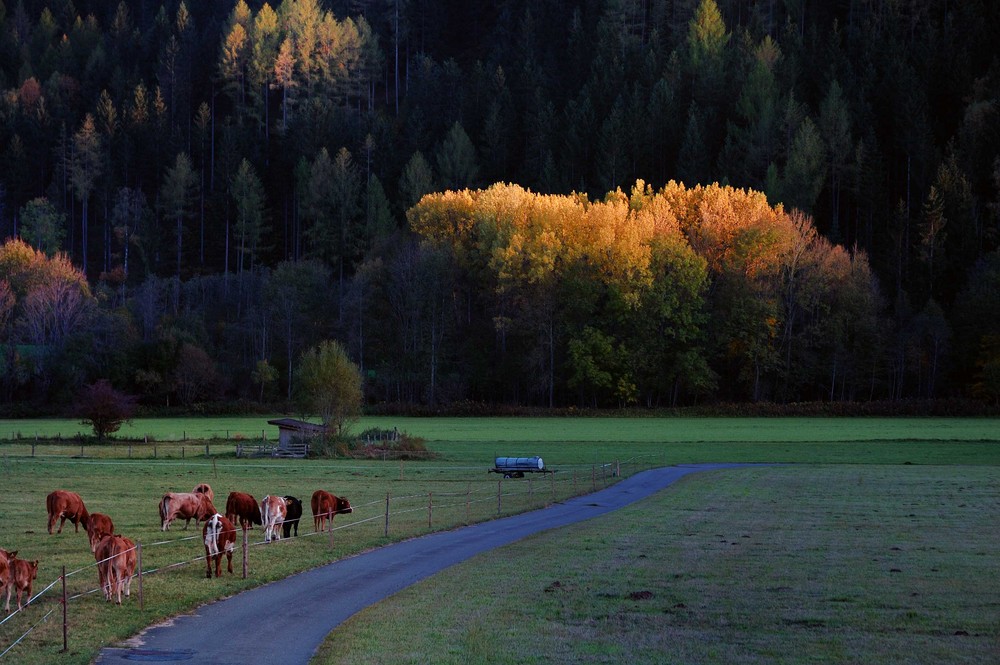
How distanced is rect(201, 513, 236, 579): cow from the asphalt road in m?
1.28

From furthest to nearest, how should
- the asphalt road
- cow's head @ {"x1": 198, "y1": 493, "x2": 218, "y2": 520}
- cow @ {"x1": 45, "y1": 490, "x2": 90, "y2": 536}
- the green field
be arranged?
1. cow's head @ {"x1": 198, "y1": 493, "x2": 218, "y2": 520}
2. cow @ {"x1": 45, "y1": 490, "x2": 90, "y2": 536}
3. the green field
4. the asphalt road

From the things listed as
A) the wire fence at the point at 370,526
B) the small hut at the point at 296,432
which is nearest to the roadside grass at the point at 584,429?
the small hut at the point at 296,432

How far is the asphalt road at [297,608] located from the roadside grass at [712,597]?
56 centimetres

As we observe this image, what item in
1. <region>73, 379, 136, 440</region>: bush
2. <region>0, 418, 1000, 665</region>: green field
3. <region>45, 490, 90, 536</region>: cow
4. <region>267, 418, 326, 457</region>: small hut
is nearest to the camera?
<region>0, 418, 1000, 665</region>: green field

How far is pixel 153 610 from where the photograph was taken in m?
20.9

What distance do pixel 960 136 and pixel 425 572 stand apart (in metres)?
133

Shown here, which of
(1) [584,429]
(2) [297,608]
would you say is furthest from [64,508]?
(1) [584,429]

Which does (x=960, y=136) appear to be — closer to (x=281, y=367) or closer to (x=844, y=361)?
(x=844, y=361)

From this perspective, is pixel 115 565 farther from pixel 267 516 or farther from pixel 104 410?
pixel 104 410

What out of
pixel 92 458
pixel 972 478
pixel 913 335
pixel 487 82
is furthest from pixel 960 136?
pixel 92 458

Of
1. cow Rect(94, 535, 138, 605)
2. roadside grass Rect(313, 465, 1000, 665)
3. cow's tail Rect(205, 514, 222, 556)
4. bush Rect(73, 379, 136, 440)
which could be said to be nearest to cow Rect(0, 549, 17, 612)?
cow Rect(94, 535, 138, 605)

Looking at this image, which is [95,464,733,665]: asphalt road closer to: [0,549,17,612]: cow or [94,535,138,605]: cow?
[94,535,138,605]: cow

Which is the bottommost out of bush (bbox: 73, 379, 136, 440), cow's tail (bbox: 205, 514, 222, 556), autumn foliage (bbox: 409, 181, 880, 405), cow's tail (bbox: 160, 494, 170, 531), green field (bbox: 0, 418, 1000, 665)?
green field (bbox: 0, 418, 1000, 665)

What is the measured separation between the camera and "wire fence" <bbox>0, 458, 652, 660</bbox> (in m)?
20.6
